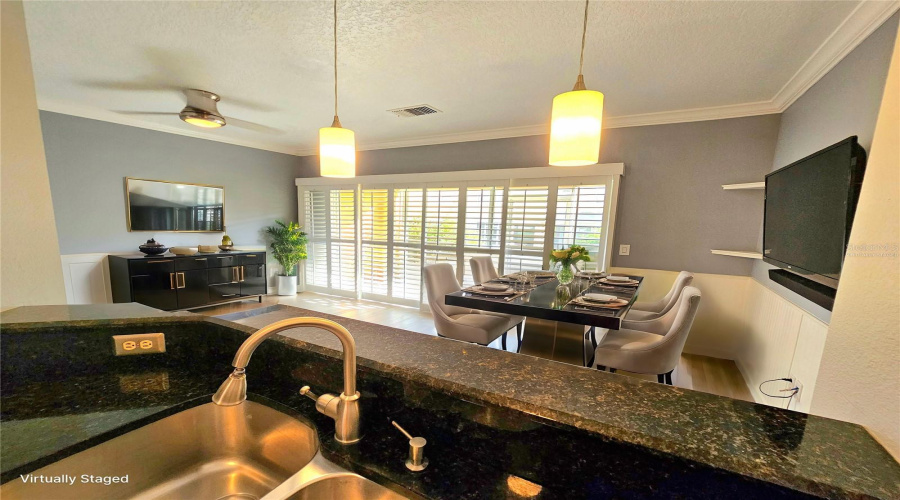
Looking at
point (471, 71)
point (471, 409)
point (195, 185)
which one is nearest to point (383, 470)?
point (471, 409)

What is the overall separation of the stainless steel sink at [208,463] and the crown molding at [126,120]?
4.50 meters

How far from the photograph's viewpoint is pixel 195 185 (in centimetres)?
434

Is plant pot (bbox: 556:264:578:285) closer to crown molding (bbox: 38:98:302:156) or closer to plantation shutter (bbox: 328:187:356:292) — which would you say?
plantation shutter (bbox: 328:187:356:292)

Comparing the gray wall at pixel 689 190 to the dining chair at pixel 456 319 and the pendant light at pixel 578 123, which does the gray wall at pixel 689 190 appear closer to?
the dining chair at pixel 456 319

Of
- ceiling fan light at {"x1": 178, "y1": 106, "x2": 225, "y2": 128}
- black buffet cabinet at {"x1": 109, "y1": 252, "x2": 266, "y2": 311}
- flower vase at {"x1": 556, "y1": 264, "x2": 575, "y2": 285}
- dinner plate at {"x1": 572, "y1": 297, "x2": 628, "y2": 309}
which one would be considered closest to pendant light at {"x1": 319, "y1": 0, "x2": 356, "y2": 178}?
dinner plate at {"x1": 572, "y1": 297, "x2": 628, "y2": 309}

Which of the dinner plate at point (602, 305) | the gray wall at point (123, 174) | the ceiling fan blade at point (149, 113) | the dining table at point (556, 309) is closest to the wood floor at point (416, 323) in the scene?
the dining table at point (556, 309)

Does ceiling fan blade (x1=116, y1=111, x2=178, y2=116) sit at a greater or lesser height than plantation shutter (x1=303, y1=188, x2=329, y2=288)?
greater

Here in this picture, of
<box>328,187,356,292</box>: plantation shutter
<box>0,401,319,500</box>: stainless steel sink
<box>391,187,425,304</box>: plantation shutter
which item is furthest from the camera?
<box>328,187,356,292</box>: plantation shutter

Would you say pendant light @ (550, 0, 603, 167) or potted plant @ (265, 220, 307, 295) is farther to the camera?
potted plant @ (265, 220, 307, 295)

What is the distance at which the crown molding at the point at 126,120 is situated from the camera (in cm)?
327

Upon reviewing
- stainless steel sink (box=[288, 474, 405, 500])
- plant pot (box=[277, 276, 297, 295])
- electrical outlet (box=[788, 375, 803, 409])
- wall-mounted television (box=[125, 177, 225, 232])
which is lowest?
plant pot (box=[277, 276, 297, 295])

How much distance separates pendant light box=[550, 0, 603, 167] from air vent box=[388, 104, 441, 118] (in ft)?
6.31

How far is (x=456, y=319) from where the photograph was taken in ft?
8.70

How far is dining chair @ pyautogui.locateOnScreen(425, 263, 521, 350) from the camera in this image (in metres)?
2.44
